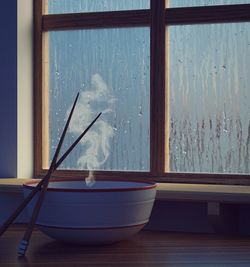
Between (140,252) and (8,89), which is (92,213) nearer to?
(140,252)

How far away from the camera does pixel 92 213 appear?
1242 mm

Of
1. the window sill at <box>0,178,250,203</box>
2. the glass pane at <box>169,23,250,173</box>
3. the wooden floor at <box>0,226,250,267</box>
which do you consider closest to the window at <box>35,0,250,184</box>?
the glass pane at <box>169,23,250,173</box>

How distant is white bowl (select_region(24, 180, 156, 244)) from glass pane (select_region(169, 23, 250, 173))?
0.44 m

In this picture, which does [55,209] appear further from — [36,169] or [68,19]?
[68,19]

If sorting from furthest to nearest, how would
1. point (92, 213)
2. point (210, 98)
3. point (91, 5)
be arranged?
point (91, 5) → point (210, 98) → point (92, 213)

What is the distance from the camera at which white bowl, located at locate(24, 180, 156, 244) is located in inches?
48.9

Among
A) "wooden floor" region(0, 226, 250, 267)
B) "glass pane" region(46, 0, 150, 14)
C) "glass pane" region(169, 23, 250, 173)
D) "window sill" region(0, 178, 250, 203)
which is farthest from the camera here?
"glass pane" region(46, 0, 150, 14)

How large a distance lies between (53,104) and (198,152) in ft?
1.52

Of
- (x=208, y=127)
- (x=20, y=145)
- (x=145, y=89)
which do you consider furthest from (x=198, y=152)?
(x=20, y=145)

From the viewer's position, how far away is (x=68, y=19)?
1851 millimetres

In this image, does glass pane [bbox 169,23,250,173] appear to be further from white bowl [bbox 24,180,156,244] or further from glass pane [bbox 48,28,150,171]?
white bowl [bbox 24,180,156,244]

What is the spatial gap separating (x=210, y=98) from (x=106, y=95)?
0.30 metres

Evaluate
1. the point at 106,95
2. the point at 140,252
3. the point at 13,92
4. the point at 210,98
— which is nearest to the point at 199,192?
the point at 140,252

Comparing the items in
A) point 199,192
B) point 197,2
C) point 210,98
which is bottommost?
Answer: point 199,192
